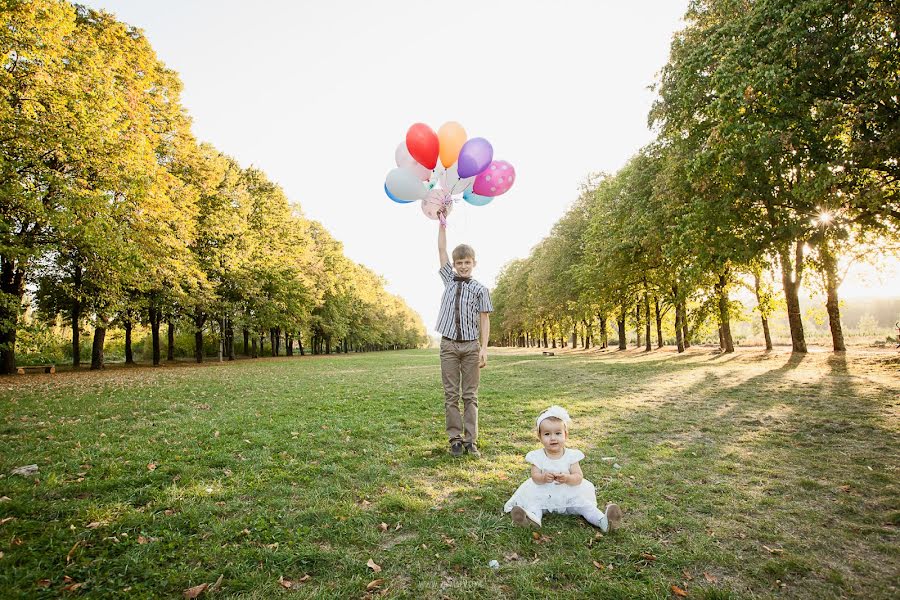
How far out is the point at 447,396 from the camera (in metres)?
6.28

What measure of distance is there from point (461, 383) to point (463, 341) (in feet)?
2.29

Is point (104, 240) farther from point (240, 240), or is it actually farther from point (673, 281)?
point (673, 281)

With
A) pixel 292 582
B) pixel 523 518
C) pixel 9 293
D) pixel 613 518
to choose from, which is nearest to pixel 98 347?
pixel 9 293

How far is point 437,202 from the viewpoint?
7523 mm

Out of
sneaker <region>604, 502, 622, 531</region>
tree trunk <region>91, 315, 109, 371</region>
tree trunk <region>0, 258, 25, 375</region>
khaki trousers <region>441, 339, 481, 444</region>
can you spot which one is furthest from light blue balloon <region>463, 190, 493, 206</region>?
Result: tree trunk <region>91, 315, 109, 371</region>

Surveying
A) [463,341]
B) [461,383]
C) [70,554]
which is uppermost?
[463,341]

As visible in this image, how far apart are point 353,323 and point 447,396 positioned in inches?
2240

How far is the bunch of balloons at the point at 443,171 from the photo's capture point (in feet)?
23.8

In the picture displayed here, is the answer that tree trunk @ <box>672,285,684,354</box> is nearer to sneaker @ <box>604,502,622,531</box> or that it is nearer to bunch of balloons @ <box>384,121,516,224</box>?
bunch of balloons @ <box>384,121,516,224</box>

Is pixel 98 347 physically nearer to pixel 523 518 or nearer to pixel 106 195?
pixel 106 195

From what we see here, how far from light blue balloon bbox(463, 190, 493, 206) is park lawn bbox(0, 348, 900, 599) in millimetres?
4452

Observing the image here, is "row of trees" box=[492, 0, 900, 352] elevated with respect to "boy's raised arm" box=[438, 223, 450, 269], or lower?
elevated

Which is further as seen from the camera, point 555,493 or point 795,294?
point 795,294

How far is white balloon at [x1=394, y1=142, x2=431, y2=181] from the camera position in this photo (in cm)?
764
